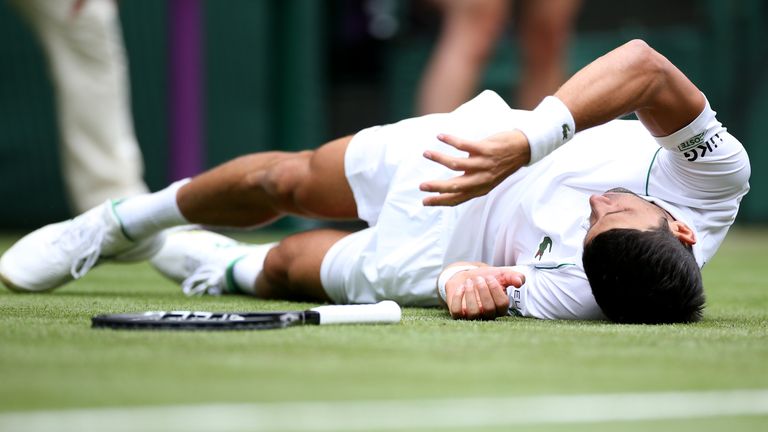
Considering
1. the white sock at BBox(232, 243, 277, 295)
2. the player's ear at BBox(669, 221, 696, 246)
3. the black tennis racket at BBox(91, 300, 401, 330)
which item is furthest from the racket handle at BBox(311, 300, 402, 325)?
the white sock at BBox(232, 243, 277, 295)

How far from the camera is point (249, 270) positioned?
3586 millimetres

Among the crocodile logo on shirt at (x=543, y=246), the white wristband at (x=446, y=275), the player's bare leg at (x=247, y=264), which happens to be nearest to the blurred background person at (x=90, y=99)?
the player's bare leg at (x=247, y=264)

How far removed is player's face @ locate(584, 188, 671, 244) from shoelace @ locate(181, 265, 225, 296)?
121 cm

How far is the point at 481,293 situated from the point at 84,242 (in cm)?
121

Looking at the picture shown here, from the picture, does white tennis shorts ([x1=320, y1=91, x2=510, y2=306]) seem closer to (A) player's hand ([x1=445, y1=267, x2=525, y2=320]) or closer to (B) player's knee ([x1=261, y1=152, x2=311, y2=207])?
(B) player's knee ([x1=261, y1=152, x2=311, y2=207])

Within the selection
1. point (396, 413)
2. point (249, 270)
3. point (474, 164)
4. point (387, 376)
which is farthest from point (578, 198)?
point (396, 413)

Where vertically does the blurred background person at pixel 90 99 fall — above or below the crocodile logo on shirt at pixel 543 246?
below

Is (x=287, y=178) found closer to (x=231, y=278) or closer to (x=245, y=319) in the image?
(x=231, y=278)

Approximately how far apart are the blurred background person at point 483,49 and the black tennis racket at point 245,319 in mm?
2483

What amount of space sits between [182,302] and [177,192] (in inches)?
13.0

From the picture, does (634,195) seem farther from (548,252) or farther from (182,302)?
(182,302)

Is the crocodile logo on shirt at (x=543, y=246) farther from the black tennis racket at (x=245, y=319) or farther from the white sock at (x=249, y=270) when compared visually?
the white sock at (x=249, y=270)

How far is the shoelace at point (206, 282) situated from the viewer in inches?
144

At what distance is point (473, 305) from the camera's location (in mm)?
2781
